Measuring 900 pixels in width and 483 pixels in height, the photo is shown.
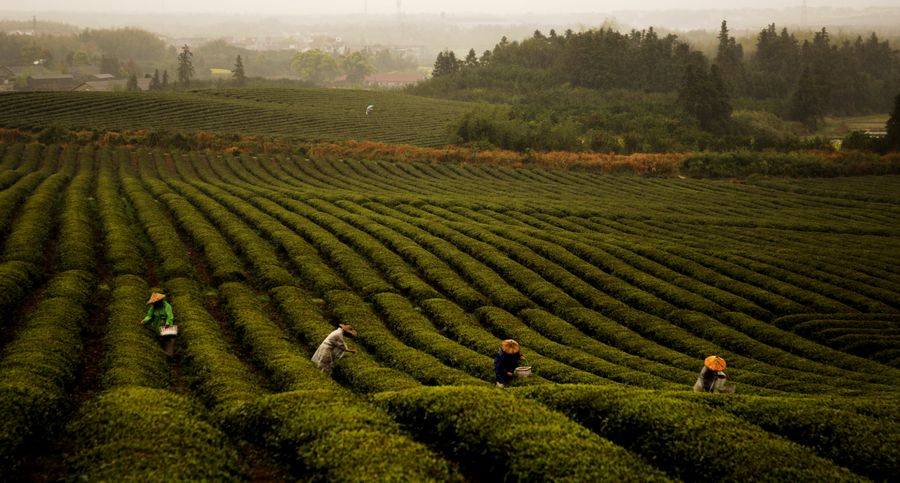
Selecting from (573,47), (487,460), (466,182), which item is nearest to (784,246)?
(466,182)

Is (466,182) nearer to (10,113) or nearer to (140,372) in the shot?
(140,372)

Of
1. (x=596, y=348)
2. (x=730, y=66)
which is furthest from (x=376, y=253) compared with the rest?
(x=730, y=66)

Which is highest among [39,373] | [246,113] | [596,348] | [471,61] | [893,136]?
[471,61]

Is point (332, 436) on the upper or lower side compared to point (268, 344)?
upper

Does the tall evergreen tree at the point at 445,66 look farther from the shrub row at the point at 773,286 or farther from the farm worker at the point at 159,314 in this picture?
the farm worker at the point at 159,314

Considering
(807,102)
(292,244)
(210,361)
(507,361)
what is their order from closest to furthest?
(507,361) < (210,361) < (292,244) < (807,102)

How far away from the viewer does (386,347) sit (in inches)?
931

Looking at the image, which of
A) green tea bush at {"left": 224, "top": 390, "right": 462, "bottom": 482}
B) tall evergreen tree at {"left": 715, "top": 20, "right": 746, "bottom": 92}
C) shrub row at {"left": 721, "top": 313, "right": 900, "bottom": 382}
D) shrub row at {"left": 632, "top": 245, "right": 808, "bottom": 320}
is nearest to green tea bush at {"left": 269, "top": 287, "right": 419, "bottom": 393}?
green tea bush at {"left": 224, "top": 390, "right": 462, "bottom": 482}

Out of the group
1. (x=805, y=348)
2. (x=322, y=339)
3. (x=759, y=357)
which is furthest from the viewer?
(x=805, y=348)

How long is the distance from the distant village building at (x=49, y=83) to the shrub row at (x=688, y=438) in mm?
180322

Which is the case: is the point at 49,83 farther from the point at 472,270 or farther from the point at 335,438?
the point at 335,438

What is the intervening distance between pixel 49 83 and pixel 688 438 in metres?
188

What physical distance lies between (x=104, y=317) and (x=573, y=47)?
148 m

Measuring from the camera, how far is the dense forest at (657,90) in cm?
10438
